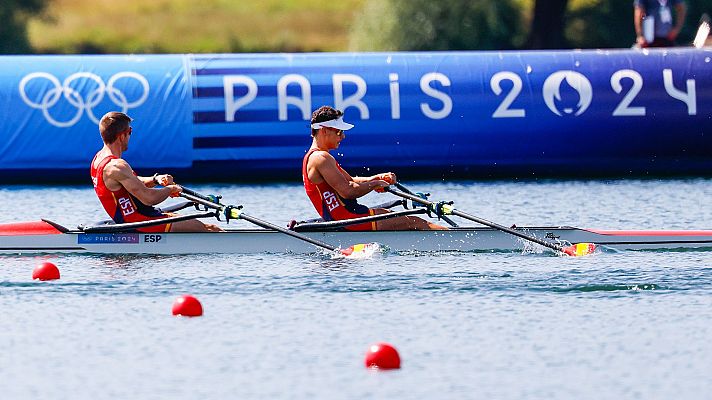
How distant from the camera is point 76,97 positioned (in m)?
23.6

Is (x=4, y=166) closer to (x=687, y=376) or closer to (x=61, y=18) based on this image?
(x=687, y=376)

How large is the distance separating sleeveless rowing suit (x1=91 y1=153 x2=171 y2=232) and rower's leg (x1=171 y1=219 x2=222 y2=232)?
8 cm

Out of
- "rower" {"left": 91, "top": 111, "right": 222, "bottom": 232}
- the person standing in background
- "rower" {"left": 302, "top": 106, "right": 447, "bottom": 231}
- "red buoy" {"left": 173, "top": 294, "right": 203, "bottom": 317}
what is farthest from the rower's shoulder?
the person standing in background

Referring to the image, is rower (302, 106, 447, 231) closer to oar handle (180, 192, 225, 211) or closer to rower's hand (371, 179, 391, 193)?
rower's hand (371, 179, 391, 193)

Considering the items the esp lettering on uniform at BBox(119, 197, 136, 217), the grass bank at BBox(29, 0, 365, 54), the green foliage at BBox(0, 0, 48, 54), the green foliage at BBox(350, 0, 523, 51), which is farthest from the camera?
the grass bank at BBox(29, 0, 365, 54)

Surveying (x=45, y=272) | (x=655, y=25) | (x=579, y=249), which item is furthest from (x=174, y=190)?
(x=655, y=25)

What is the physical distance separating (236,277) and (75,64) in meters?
9.50

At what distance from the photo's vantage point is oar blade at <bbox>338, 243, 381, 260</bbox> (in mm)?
16281

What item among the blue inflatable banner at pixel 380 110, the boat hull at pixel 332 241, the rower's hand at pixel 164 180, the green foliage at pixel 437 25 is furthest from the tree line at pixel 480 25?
the rower's hand at pixel 164 180

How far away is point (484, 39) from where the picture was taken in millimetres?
38531

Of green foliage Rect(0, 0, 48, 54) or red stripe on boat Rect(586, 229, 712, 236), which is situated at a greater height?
green foliage Rect(0, 0, 48, 54)

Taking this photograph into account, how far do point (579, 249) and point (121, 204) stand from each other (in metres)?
4.67

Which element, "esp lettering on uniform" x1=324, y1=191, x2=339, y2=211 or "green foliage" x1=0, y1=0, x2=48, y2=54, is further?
"green foliage" x1=0, y1=0, x2=48, y2=54

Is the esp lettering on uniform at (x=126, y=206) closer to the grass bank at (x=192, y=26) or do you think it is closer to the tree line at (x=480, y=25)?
the tree line at (x=480, y=25)
